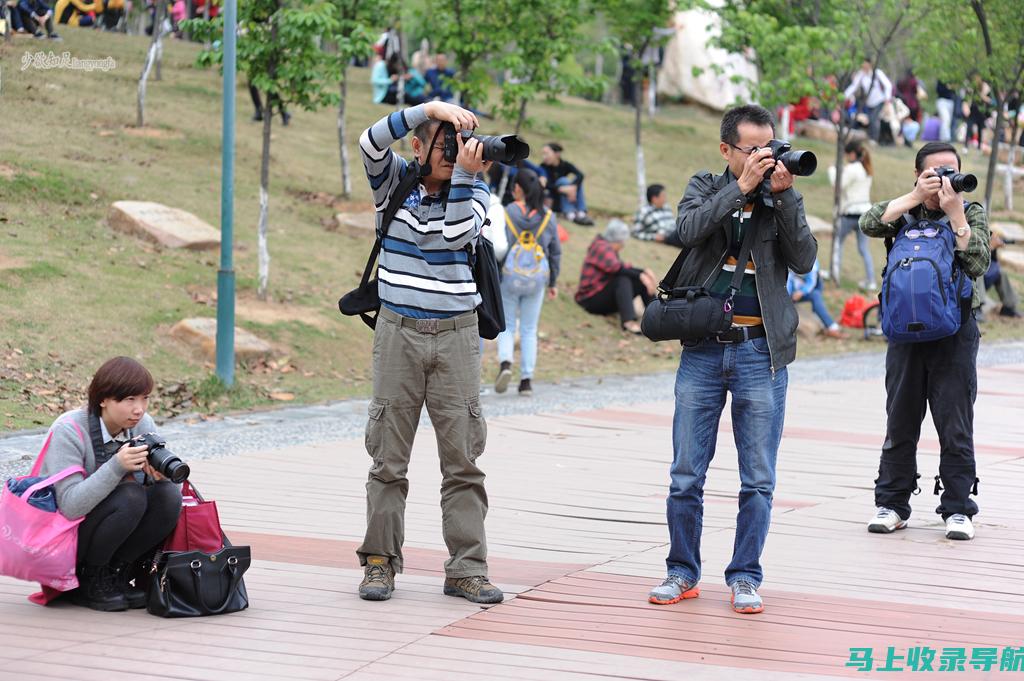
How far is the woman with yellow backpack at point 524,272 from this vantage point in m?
11.9

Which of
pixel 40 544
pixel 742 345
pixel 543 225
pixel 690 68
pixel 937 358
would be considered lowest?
pixel 40 544

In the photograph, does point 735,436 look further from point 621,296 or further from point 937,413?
point 621,296

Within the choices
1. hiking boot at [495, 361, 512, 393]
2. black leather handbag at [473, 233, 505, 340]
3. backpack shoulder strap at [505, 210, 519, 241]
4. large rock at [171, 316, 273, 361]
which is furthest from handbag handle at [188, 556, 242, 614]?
backpack shoulder strap at [505, 210, 519, 241]

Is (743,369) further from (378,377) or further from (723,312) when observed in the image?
(378,377)

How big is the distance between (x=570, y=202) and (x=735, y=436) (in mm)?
14908

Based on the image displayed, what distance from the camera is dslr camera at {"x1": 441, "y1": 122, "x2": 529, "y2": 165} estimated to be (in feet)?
17.0

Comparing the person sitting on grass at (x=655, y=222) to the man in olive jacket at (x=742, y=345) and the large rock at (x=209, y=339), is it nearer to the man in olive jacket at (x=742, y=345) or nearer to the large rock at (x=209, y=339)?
the large rock at (x=209, y=339)

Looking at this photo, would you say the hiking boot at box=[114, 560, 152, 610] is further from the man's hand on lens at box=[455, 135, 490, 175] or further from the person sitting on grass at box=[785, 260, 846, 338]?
the person sitting on grass at box=[785, 260, 846, 338]

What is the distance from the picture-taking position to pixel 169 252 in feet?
47.8

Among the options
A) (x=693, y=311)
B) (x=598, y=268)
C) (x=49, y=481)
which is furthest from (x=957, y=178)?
(x=598, y=268)

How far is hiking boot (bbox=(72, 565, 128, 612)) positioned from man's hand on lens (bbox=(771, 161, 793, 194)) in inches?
118

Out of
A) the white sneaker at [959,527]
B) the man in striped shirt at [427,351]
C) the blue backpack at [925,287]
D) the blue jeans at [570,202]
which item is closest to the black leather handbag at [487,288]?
the man in striped shirt at [427,351]

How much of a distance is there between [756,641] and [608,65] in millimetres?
40437

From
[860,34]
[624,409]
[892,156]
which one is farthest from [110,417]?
[892,156]
